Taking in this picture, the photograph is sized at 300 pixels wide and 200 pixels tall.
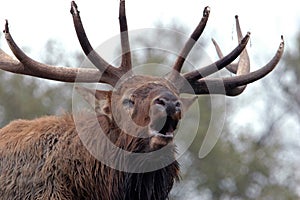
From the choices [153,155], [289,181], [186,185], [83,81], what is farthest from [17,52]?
[289,181]

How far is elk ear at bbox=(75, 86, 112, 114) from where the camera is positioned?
14.2 m

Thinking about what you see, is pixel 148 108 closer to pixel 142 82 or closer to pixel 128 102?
pixel 128 102

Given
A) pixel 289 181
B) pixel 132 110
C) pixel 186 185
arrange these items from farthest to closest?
1. pixel 289 181
2. pixel 186 185
3. pixel 132 110

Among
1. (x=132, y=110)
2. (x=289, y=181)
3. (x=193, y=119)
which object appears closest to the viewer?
(x=132, y=110)

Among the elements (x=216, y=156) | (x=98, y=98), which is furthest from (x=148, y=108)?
(x=216, y=156)

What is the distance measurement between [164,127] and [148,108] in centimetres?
31

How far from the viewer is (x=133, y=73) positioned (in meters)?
14.3

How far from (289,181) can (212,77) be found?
22.5 metres

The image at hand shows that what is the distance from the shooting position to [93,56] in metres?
14.2

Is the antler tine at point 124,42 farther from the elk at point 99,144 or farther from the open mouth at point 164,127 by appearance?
the open mouth at point 164,127

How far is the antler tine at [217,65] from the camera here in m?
14.5

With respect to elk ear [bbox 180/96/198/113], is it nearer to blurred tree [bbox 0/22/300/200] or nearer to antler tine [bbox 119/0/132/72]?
antler tine [bbox 119/0/132/72]

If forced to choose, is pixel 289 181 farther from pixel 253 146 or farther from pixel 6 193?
pixel 6 193

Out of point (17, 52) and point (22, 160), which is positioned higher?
point (17, 52)
